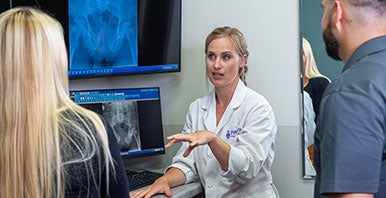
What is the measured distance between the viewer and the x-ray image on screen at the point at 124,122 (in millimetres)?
2363

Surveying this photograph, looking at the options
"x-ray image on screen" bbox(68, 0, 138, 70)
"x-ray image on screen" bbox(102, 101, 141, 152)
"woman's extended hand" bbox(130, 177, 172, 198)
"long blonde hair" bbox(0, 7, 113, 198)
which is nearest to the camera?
"long blonde hair" bbox(0, 7, 113, 198)

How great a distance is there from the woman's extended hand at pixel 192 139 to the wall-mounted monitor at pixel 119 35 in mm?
817

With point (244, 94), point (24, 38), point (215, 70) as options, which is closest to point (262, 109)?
point (244, 94)

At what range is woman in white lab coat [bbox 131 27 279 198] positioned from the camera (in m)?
1.95

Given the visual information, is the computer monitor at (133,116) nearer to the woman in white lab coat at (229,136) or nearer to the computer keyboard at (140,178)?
the computer keyboard at (140,178)

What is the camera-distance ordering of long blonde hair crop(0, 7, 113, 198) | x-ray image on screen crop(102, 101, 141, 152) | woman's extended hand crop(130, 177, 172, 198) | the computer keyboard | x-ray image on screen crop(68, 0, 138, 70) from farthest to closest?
x-ray image on screen crop(102, 101, 141, 152), x-ray image on screen crop(68, 0, 138, 70), the computer keyboard, woman's extended hand crop(130, 177, 172, 198), long blonde hair crop(0, 7, 113, 198)

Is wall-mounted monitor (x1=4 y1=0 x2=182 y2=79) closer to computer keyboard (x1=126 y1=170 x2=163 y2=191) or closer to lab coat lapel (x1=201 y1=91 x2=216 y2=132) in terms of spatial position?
lab coat lapel (x1=201 y1=91 x2=216 y2=132)

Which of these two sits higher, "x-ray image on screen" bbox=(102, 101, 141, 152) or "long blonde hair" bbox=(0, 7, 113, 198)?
"long blonde hair" bbox=(0, 7, 113, 198)

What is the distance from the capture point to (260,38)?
245cm

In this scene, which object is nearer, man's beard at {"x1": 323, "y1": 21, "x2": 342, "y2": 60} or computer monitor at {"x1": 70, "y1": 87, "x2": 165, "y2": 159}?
man's beard at {"x1": 323, "y1": 21, "x2": 342, "y2": 60}

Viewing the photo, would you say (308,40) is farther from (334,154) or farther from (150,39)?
(334,154)

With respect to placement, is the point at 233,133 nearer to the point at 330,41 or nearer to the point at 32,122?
the point at 330,41

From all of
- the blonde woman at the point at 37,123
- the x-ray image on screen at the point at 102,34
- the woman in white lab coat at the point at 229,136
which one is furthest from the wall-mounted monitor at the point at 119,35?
the blonde woman at the point at 37,123

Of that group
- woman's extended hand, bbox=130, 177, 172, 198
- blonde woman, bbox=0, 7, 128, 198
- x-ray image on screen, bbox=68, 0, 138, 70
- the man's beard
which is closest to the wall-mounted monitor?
x-ray image on screen, bbox=68, 0, 138, 70
